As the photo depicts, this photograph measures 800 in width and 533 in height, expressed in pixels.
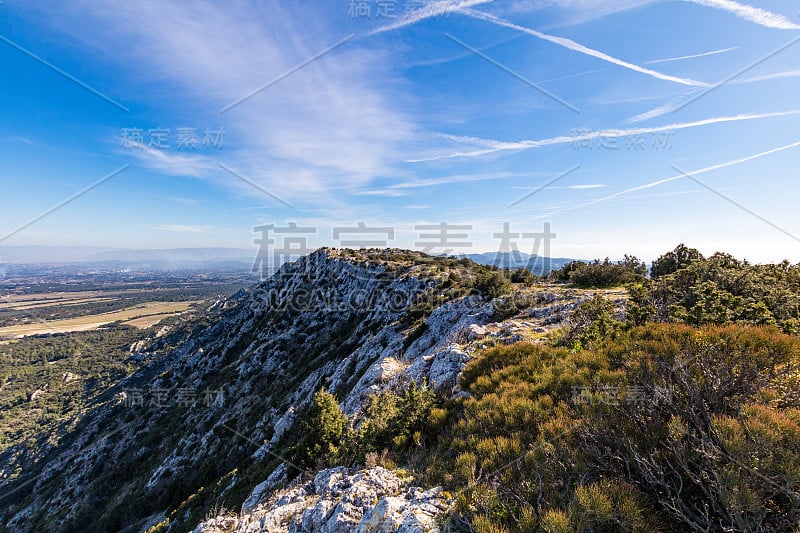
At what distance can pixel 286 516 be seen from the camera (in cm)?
778

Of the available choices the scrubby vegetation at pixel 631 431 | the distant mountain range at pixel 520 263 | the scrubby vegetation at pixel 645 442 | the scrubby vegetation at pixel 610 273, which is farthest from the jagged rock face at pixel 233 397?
the distant mountain range at pixel 520 263

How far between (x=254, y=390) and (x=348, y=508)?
38869 millimetres

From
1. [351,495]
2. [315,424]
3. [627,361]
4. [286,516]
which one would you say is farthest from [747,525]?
[315,424]

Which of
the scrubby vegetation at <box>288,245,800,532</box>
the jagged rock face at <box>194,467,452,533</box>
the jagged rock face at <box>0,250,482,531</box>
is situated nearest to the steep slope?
the jagged rock face at <box>0,250,482,531</box>

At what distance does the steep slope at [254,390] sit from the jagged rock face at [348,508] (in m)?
2.94

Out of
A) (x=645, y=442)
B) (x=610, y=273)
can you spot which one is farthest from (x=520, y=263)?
(x=645, y=442)

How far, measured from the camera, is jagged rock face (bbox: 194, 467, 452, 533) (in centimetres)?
571

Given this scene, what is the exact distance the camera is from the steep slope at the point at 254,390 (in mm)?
17344

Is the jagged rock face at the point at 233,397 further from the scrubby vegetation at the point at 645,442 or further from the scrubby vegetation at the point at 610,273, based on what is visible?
the scrubby vegetation at the point at 610,273

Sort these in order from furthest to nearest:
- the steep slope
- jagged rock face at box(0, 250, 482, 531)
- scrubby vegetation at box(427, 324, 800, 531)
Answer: jagged rock face at box(0, 250, 482, 531) → the steep slope → scrubby vegetation at box(427, 324, 800, 531)

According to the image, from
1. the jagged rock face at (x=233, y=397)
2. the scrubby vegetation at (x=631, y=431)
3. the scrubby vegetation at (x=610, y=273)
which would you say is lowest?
the jagged rock face at (x=233, y=397)

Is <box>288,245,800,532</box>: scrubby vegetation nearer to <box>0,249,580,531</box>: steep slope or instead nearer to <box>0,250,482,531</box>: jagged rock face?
<box>0,249,580,531</box>: steep slope

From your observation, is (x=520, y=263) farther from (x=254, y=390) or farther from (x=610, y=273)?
(x=254, y=390)

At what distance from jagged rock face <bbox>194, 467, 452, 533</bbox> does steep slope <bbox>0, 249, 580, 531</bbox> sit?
9.63ft
